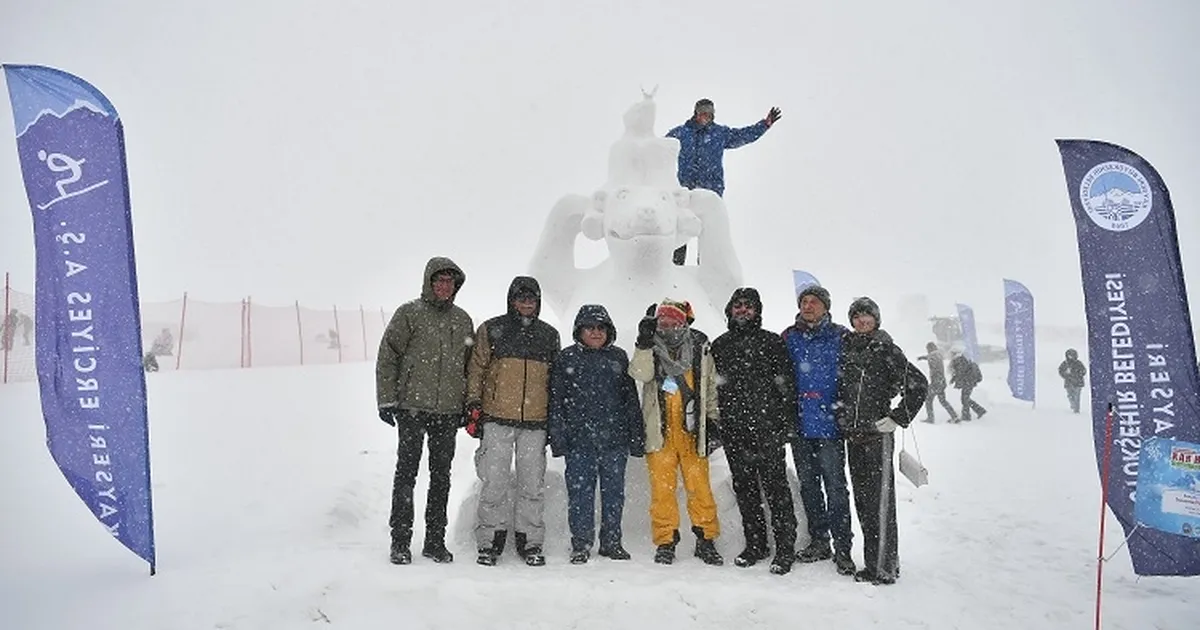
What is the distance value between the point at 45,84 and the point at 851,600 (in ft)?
17.8

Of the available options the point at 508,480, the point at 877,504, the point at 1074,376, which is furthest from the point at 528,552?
the point at 1074,376

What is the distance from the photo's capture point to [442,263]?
462 centimetres

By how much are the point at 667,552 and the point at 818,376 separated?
150 cm

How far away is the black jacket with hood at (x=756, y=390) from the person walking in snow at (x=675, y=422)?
106mm

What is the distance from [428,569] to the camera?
13.9ft

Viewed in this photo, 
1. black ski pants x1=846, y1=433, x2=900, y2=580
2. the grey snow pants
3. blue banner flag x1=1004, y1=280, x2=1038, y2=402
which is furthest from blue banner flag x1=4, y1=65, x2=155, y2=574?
blue banner flag x1=1004, y1=280, x2=1038, y2=402

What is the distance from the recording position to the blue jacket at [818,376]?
456 cm

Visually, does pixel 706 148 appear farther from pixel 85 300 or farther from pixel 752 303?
pixel 85 300

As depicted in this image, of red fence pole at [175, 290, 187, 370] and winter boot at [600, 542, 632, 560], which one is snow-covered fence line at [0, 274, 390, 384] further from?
winter boot at [600, 542, 632, 560]

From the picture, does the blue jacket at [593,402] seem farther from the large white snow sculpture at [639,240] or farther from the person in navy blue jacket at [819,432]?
the person in navy blue jacket at [819,432]

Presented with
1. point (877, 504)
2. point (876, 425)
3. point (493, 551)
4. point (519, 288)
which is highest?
point (519, 288)

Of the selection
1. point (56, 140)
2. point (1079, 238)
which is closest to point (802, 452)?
point (1079, 238)

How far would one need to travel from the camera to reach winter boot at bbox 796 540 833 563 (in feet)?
15.3

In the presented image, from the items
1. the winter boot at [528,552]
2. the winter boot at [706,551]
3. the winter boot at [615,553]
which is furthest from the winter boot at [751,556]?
the winter boot at [528,552]
